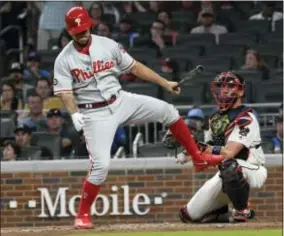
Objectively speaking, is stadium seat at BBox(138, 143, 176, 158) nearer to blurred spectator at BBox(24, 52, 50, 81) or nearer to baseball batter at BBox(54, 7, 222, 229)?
blurred spectator at BBox(24, 52, 50, 81)

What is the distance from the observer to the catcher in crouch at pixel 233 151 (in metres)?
10.4

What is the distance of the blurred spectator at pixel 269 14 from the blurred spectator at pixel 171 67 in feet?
5.27

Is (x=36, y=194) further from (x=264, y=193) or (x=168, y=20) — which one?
(x=168, y=20)

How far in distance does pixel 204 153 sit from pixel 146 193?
364 cm

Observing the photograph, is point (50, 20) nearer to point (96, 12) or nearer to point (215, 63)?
point (96, 12)

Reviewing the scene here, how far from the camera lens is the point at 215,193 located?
35.6 feet

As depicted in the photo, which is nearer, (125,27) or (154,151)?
(154,151)

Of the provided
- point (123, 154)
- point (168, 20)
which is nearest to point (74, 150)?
Answer: point (123, 154)

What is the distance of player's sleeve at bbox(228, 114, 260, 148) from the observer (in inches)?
411

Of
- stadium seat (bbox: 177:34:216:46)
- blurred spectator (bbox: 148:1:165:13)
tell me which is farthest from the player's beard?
blurred spectator (bbox: 148:1:165:13)

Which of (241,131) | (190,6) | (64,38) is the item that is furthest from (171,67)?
(241,131)

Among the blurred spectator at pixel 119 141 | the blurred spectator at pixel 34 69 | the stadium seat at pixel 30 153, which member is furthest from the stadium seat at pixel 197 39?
the stadium seat at pixel 30 153

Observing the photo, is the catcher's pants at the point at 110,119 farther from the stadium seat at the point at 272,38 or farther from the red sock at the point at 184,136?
the stadium seat at the point at 272,38

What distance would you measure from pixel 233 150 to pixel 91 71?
1.35 m
